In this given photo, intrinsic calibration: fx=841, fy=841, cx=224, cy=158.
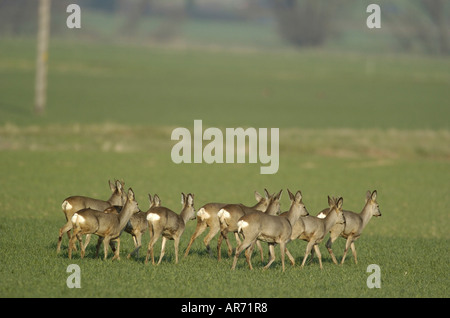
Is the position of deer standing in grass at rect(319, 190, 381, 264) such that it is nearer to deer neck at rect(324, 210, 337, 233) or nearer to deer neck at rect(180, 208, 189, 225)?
deer neck at rect(324, 210, 337, 233)

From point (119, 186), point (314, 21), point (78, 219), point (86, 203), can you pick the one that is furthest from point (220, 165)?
point (314, 21)

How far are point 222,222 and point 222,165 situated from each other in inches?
853

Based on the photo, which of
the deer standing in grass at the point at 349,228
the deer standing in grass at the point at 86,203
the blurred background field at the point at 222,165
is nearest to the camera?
the blurred background field at the point at 222,165

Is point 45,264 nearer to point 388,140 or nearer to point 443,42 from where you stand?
point 388,140

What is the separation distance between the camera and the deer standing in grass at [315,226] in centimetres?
1628

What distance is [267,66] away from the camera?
95.9 meters

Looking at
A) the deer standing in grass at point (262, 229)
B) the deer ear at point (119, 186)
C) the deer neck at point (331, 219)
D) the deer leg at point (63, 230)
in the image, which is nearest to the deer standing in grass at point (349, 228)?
the deer neck at point (331, 219)

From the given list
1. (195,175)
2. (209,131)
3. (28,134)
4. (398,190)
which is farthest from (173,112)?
(398,190)

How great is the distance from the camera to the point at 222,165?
3800 centimetres

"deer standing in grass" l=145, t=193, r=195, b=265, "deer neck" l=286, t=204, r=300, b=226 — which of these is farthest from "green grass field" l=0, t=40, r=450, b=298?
"deer neck" l=286, t=204, r=300, b=226

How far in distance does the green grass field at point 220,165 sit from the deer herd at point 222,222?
49 cm

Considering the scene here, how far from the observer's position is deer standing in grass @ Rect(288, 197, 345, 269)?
16.3 metres

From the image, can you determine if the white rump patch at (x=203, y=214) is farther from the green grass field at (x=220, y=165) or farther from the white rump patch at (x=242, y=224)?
the white rump patch at (x=242, y=224)

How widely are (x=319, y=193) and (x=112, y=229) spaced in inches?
605
